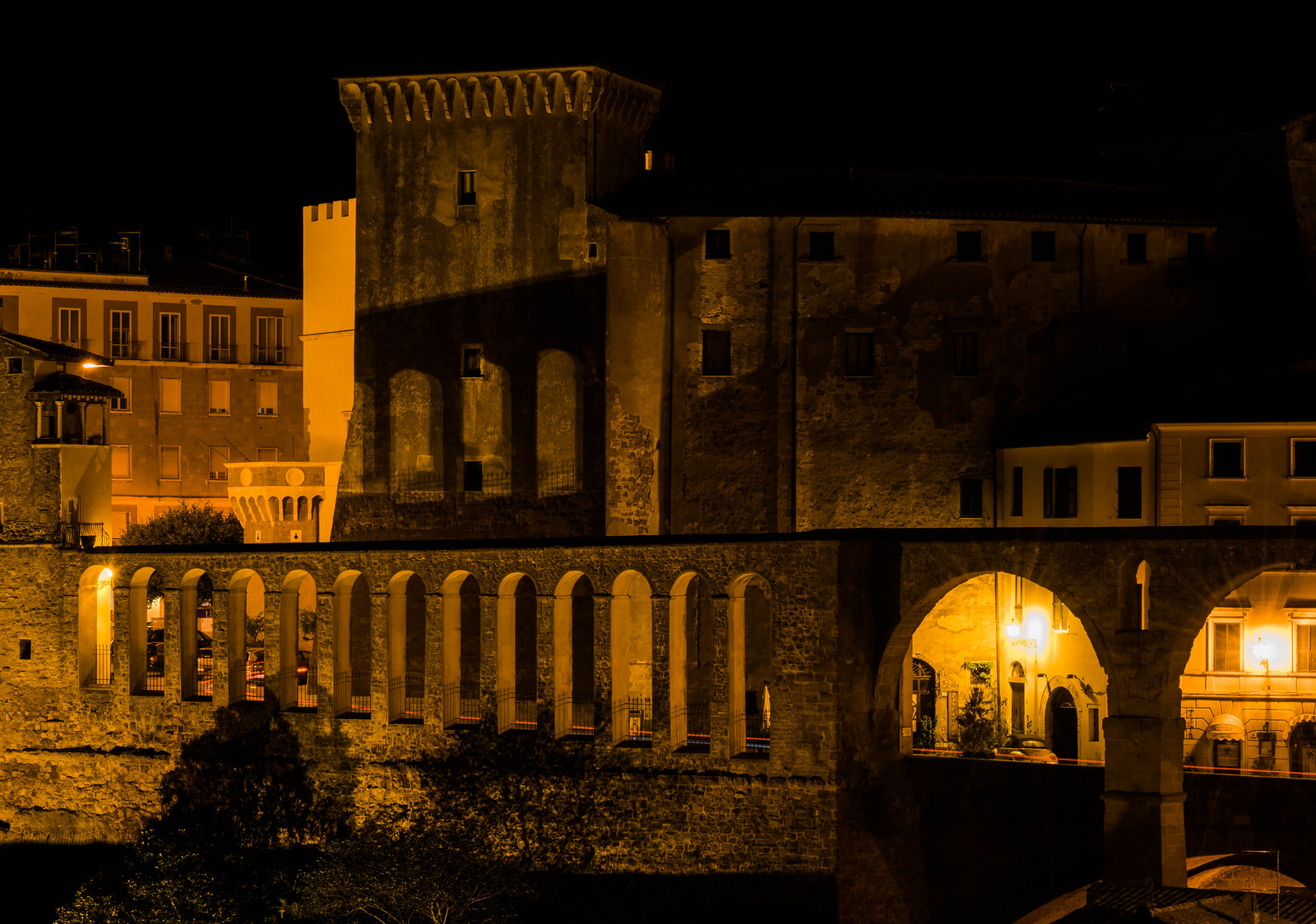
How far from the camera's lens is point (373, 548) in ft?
123

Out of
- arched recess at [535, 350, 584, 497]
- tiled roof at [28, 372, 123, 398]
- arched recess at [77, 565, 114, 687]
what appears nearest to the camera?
arched recess at [77, 565, 114, 687]

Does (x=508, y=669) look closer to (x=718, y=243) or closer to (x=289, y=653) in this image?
(x=289, y=653)

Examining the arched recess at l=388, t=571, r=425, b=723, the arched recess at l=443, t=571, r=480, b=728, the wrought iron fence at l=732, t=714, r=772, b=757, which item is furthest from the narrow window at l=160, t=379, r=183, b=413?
the wrought iron fence at l=732, t=714, r=772, b=757

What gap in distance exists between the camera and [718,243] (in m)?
43.3

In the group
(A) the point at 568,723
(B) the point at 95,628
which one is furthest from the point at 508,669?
(B) the point at 95,628

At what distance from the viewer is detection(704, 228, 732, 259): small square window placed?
43.2 m

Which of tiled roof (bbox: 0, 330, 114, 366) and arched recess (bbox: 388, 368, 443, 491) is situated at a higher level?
tiled roof (bbox: 0, 330, 114, 366)

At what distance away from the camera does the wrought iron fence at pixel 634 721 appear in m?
34.3

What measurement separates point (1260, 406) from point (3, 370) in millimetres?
27266

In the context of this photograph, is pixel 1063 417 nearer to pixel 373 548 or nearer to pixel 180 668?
pixel 373 548

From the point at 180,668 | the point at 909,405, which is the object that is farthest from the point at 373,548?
the point at 909,405

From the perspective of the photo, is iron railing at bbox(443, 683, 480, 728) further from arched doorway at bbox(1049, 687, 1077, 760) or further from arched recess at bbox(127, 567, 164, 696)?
arched doorway at bbox(1049, 687, 1077, 760)

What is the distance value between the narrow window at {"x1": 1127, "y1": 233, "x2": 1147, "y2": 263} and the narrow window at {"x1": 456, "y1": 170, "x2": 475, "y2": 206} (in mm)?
15575

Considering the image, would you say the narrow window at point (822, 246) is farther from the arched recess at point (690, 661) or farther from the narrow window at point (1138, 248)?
the arched recess at point (690, 661)
